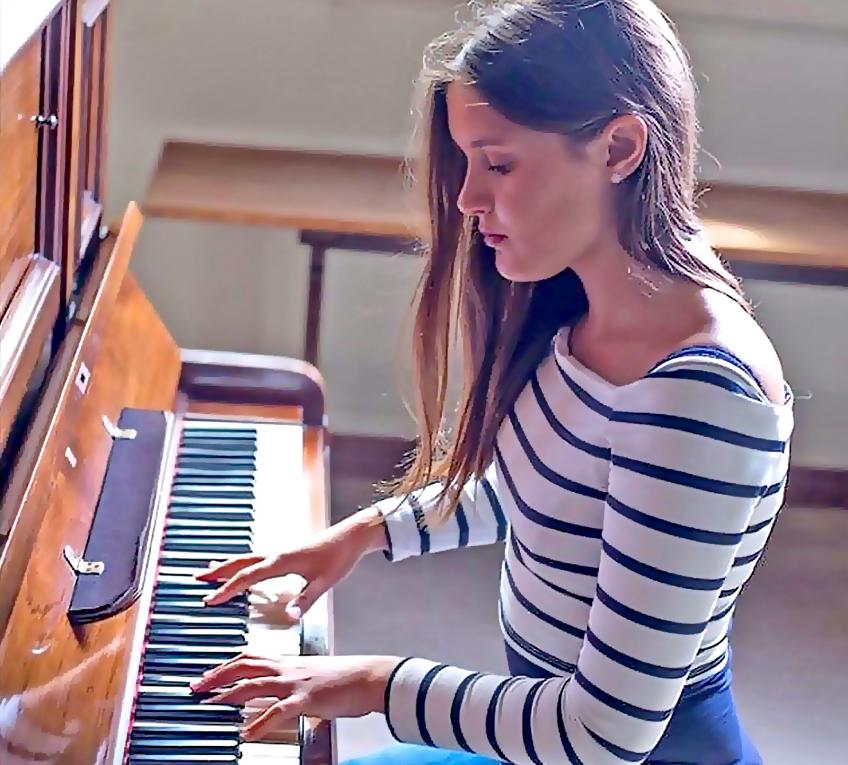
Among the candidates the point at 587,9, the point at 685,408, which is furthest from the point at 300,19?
the point at 685,408

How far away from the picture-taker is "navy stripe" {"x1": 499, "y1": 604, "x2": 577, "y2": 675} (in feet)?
3.39

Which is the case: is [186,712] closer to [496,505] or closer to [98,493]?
[98,493]

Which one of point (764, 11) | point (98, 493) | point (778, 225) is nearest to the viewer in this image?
point (98, 493)

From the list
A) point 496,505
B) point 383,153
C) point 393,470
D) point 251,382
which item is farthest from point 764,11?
point 496,505

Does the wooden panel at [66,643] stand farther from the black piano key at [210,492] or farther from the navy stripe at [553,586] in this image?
the navy stripe at [553,586]

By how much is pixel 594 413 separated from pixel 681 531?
0.48 feet

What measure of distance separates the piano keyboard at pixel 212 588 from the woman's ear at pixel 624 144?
1.68ft

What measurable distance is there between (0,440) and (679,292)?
0.52 meters

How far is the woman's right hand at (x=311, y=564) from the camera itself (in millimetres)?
1172

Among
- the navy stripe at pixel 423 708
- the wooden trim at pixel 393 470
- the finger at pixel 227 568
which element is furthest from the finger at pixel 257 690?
the wooden trim at pixel 393 470

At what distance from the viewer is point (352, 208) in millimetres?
2008

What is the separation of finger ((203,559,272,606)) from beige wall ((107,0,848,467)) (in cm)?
98

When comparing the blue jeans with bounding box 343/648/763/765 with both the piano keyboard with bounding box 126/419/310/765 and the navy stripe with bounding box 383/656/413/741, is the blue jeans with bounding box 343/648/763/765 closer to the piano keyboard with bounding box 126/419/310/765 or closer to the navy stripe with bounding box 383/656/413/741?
the navy stripe with bounding box 383/656/413/741

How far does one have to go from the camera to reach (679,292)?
3.08 feet
